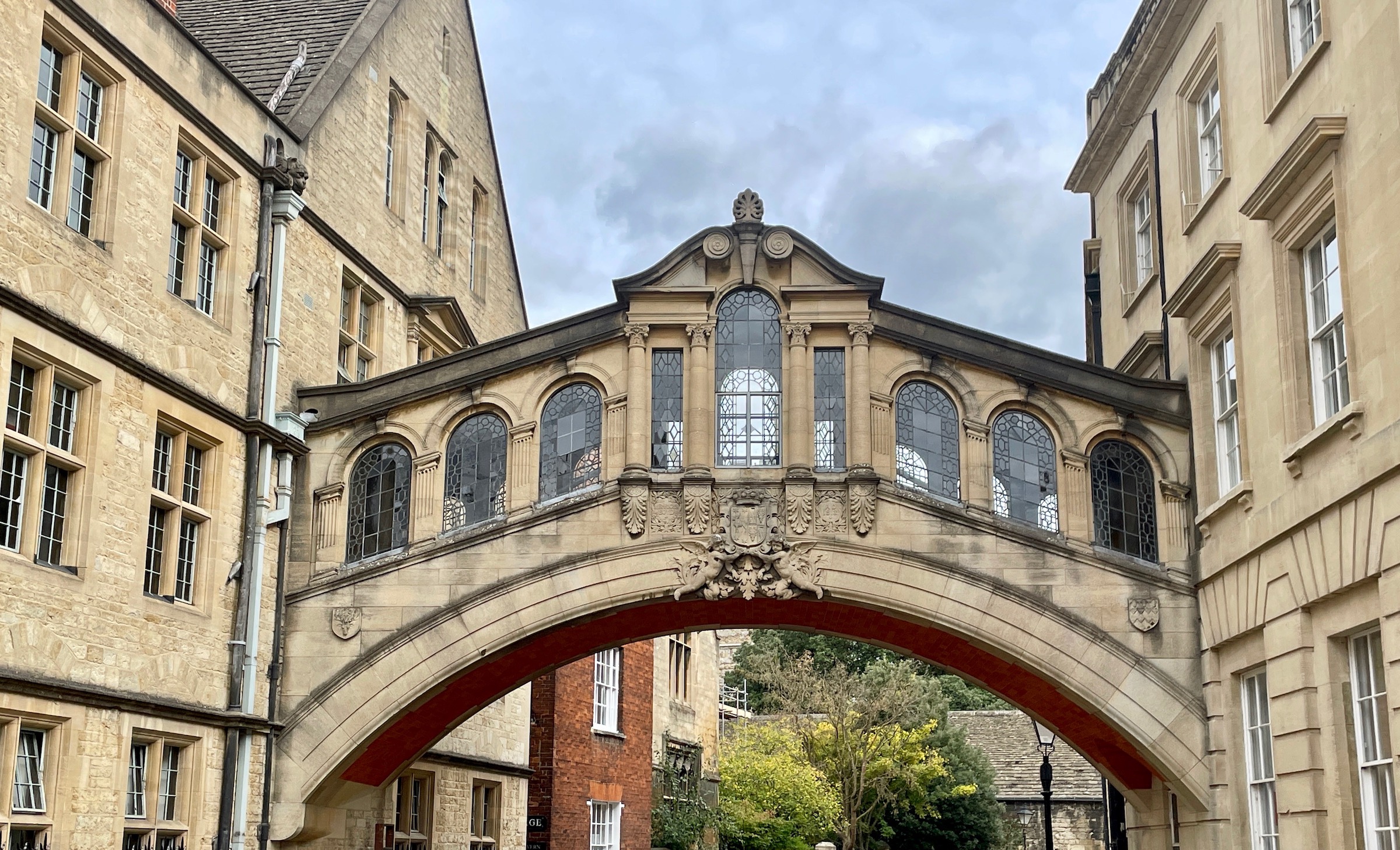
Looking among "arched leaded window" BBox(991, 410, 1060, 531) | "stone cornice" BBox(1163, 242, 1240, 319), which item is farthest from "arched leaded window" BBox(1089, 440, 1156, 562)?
"stone cornice" BBox(1163, 242, 1240, 319)

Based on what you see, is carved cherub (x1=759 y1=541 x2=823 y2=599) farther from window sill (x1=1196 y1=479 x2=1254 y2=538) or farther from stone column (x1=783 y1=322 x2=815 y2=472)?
window sill (x1=1196 y1=479 x2=1254 y2=538)

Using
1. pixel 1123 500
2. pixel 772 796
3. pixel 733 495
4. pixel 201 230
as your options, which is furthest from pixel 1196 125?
pixel 772 796

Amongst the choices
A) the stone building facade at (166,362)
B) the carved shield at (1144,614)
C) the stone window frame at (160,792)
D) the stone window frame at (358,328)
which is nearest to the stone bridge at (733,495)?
the carved shield at (1144,614)

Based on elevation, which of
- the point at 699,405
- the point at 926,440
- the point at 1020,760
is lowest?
the point at 1020,760

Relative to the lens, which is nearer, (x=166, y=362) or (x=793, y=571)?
(x=166, y=362)

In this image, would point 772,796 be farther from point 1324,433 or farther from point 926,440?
point 1324,433

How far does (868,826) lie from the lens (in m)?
41.0

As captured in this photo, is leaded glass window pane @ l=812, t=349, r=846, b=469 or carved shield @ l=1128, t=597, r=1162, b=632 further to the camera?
leaded glass window pane @ l=812, t=349, r=846, b=469

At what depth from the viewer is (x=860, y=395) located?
16.8 m

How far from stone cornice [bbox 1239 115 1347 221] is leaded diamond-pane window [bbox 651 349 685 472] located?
6.36 meters

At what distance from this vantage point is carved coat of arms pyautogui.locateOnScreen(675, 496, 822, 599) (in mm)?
16625

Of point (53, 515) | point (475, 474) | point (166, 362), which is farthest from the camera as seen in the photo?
point (475, 474)

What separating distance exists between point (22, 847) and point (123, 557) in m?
2.73

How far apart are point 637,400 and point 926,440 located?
10.6 feet
